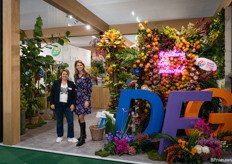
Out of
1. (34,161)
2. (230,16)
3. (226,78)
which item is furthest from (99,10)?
(34,161)

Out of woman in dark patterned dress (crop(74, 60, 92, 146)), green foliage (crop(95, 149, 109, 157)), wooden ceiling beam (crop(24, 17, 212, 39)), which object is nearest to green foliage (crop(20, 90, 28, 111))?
woman in dark patterned dress (crop(74, 60, 92, 146))

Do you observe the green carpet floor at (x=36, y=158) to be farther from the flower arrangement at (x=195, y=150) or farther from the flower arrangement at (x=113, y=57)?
the flower arrangement at (x=113, y=57)

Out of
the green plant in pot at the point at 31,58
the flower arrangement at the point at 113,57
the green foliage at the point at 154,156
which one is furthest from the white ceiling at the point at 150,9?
the green foliage at the point at 154,156

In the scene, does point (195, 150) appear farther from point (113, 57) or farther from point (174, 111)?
point (113, 57)

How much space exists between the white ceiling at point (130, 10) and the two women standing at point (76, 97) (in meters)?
2.41

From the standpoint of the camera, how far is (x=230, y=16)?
14.3ft

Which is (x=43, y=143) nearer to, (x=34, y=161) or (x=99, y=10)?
(x=34, y=161)

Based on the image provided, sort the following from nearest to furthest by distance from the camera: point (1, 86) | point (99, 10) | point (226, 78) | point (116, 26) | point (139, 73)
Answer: point (1, 86), point (139, 73), point (226, 78), point (99, 10), point (116, 26)

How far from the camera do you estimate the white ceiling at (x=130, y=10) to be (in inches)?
204

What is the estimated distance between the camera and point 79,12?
199 inches

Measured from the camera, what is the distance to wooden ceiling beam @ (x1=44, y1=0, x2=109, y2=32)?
4.33 meters

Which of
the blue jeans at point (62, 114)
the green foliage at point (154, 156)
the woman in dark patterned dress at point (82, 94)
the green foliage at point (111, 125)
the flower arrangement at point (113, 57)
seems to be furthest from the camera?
the flower arrangement at point (113, 57)

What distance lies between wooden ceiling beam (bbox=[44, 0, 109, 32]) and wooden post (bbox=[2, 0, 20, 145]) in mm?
921

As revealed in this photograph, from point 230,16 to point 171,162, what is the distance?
3.50 m
